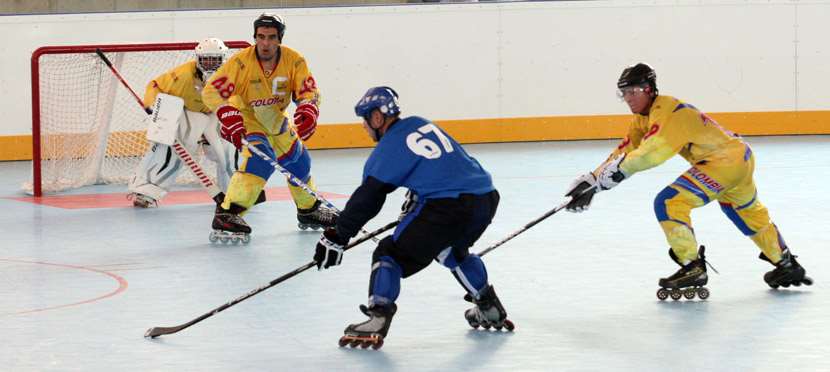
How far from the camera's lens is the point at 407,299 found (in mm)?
5562

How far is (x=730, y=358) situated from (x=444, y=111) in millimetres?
8468

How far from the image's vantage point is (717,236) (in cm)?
728

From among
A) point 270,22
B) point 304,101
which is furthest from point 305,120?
point 270,22

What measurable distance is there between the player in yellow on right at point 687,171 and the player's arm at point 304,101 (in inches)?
83.6

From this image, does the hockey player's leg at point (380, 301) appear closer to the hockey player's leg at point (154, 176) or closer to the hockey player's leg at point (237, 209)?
the hockey player's leg at point (237, 209)

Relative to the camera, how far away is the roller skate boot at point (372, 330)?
4617 mm

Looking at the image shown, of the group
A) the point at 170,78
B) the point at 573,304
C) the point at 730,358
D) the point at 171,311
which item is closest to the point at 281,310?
the point at 171,311

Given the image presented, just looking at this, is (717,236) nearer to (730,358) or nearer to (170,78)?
(730,358)

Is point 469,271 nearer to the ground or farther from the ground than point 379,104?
nearer to the ground

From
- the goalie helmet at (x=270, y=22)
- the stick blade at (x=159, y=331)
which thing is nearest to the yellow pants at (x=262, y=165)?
the goalie helmet at (x=270, y=22)

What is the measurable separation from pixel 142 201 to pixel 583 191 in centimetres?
438

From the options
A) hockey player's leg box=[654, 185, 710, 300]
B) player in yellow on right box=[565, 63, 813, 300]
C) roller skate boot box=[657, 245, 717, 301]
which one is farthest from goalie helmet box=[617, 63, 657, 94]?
roller skate boot box=[657, 245, 717, 301]

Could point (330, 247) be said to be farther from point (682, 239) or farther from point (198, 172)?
point (198, 172)

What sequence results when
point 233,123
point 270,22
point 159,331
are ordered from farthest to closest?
1. point 270,22
2. point 233,123
3. point 159,331
